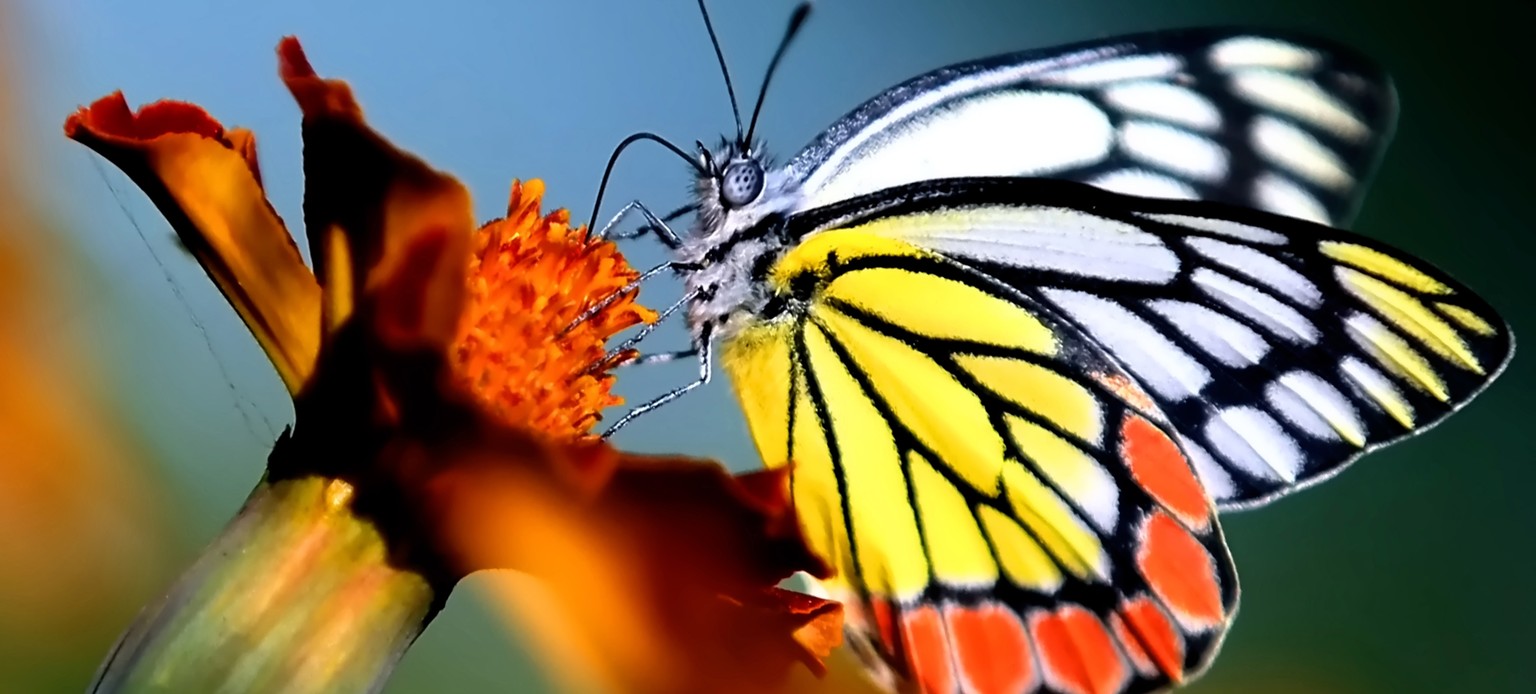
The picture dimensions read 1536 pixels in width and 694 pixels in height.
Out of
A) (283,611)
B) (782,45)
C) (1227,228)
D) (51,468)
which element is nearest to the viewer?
(283,611)

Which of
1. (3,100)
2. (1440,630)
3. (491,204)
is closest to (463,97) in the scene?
(491,204)

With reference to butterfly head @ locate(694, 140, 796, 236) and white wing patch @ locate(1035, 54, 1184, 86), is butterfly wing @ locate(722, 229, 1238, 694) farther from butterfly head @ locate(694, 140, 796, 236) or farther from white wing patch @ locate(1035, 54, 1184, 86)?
white wing patch @ locate(1035, 54, 1184, 86)

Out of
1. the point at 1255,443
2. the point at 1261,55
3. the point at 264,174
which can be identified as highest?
the point at 1261,55

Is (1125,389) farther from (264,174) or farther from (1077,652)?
(264,174)

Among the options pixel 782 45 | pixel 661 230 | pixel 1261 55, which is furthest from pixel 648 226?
pixel 1261 55

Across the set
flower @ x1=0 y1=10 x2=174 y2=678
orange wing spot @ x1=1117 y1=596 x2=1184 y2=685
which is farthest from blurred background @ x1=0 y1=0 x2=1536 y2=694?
orange wing spot @ x1=1117 y1=596 x2=1184 y2=685

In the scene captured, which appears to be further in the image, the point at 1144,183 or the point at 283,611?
the point at 1144,183
